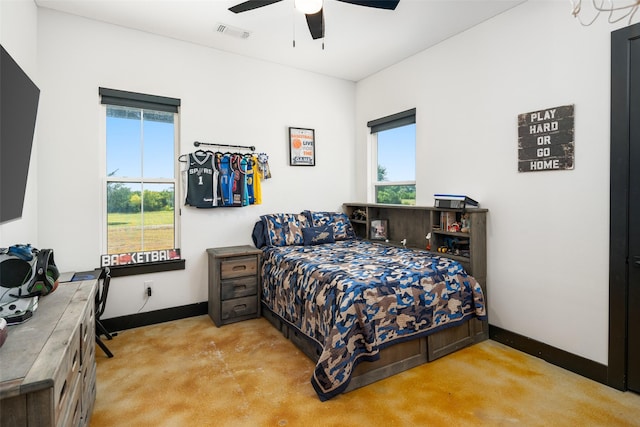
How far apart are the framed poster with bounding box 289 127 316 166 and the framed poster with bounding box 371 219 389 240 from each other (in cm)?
111

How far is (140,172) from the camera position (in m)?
3.28

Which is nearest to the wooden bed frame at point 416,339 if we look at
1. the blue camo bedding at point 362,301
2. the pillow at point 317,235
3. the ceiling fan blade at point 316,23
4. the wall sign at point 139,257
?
the blue camo bedding at point 362,301

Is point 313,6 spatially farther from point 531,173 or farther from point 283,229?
point 283,229

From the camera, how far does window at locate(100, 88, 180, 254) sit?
124 inches

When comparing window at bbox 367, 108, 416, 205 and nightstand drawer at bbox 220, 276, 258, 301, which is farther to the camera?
window at bbox 367, 108, 416, 205

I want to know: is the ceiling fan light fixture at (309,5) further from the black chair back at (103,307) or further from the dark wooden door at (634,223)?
the black chair back at (103,307)

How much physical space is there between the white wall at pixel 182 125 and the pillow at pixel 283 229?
0.22 m

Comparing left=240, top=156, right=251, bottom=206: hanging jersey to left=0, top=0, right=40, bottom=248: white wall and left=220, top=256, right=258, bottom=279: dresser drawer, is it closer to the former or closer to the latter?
left=220, top=256, right=258, bottom=279: dresser drawer

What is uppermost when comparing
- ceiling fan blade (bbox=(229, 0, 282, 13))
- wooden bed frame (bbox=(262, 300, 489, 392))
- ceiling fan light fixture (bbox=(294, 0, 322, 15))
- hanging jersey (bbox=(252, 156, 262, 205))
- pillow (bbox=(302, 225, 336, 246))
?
ceiling fan blade (bbox=(229, 0, 282, 13))

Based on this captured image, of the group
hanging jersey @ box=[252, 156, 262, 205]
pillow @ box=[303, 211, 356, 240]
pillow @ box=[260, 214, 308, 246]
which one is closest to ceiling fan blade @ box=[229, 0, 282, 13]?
hanging jersey @ box=[252, 156, 262, 205]

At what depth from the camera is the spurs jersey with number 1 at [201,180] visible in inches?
133

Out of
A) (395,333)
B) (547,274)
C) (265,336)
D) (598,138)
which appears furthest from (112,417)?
(598,138)

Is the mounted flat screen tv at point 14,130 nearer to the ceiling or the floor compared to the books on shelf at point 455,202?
nearer to the ceiling

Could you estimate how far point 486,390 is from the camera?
2.15m
